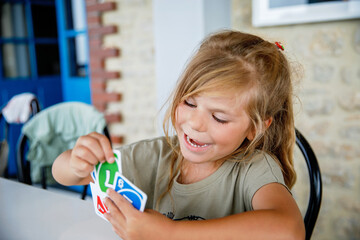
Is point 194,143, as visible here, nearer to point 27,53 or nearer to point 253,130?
point 253,130

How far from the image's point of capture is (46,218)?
892 mm

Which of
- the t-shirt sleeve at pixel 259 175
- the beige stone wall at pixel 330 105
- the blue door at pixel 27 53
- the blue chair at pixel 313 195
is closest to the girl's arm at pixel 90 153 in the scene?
the t-shirt sleeve at pixel 259 175

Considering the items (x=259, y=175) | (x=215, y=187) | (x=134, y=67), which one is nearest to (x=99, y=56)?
(x=134, y=67)

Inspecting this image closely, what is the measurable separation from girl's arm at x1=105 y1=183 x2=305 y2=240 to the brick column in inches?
91.5

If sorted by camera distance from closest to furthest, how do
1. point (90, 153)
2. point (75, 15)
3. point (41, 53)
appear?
1. point (90, 153)
2. point (75, 15)
3. point (41, 53)

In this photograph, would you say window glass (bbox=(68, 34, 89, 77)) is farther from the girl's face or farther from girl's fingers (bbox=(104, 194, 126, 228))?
girl's fingers (bbox=(104, 194, 126, 228))

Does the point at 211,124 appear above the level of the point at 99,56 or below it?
below

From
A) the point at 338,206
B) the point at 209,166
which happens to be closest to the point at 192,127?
the point at 209,166

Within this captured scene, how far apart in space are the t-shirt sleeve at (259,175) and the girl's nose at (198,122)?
0.63ft

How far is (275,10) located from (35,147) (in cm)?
147

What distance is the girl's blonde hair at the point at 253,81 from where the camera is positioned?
0.94 meters

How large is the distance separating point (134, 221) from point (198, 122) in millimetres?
332

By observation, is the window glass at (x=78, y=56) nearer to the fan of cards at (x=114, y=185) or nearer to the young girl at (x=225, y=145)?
the young girl at (x=225, y=145)

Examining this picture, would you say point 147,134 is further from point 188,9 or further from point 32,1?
point 32,1
